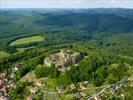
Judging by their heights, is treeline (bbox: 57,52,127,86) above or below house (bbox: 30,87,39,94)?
above

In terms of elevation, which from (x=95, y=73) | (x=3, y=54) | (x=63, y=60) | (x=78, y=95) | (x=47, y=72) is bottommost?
(x=3, y=54)

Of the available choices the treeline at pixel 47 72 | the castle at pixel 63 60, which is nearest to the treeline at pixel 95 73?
the treeline at pixel 47 72

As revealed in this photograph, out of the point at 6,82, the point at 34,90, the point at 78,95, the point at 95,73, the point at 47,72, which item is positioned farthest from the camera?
the point at 47,72

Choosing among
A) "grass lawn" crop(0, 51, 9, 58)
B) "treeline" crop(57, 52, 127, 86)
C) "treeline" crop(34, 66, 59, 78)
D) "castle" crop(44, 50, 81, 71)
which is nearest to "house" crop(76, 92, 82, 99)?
"treeline" crop(57, 52, 127, 86)

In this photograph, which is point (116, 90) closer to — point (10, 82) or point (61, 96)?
point (61, 96)

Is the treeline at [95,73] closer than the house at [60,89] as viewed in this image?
No

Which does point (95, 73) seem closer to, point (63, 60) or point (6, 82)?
point (63, 60)

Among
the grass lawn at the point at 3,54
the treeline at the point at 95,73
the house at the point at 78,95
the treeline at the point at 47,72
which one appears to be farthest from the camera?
the grass lawn at the point at 3,54

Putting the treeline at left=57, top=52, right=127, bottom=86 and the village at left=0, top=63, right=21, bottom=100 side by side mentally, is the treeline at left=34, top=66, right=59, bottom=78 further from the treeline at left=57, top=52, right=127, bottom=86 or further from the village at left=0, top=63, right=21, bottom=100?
the village at left=0, top=63, right=21, bottom=100

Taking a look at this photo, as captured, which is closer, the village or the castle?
the village

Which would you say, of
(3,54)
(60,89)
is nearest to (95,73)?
(60,89)

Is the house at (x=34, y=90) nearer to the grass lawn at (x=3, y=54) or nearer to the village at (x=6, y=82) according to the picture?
the village at (x=6, y=82)
